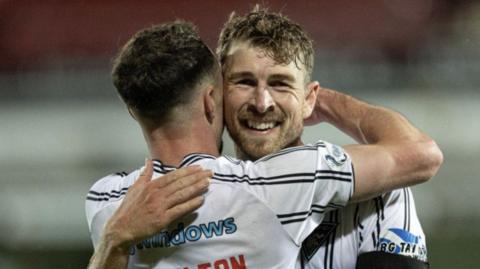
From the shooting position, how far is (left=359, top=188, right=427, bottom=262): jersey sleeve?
7.74ft

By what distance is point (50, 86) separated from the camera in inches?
252

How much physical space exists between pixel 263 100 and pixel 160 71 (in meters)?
0.37

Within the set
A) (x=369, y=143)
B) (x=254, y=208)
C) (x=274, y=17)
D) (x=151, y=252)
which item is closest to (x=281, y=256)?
(x=254, y=208)

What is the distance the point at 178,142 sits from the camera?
221cm

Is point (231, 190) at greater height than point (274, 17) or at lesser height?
lesser

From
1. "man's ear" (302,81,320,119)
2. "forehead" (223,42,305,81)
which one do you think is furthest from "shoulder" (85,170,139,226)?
"man's ear" (302,81,320,119)

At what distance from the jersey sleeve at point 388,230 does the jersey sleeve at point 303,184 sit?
223 millimetres

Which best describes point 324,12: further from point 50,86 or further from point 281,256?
point 281,256

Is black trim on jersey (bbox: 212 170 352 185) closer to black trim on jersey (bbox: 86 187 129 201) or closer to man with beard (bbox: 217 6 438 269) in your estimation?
man with beard (bbox: 217 6 438 269)

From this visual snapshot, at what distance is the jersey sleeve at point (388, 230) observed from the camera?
236cm

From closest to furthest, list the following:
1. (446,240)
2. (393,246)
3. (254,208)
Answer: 1. (254,208)
2. (393,246)
3. (446,240)

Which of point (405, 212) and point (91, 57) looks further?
point (91, 57)

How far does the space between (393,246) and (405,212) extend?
0.36ft

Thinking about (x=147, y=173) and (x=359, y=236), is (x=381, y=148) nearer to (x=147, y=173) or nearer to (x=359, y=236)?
(x=359, y=236)
